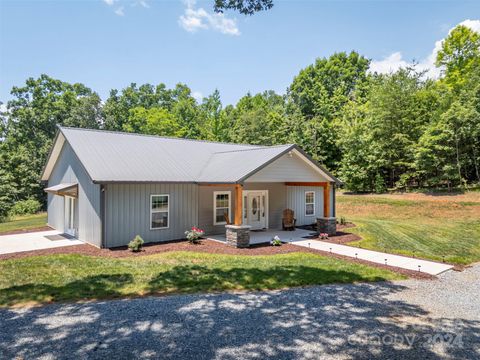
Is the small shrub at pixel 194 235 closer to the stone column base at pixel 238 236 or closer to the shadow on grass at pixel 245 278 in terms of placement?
the stone column base at pixel 238 236

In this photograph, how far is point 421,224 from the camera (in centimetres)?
1834

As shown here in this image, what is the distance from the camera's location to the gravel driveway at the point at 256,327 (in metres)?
4.35

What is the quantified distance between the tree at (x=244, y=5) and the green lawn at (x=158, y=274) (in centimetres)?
682

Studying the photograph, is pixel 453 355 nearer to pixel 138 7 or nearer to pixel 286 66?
pixel 138 7

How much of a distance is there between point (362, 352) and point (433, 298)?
345 centimetres

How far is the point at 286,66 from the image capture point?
23.7m

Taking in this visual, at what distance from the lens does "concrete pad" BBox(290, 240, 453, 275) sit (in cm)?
934

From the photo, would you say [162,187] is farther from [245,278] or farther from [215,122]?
[215,122]

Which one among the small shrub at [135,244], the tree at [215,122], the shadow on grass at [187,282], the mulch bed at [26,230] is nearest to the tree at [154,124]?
the tree at [215,122]

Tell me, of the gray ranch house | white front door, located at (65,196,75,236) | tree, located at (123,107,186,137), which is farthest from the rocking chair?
tree, located at (123,107,186,137)

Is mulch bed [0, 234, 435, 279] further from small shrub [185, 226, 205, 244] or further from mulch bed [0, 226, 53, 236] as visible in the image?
mulch bed [0, 226, 53, 236]

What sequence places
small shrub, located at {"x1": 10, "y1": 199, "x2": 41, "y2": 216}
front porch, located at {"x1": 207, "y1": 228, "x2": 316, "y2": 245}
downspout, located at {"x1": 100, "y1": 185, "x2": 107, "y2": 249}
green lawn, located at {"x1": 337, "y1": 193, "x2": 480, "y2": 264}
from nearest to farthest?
downspout, located at {"x1": 100, "y1": 185, "x2": 107, "y2": 249}
green lawn, located at {"x1": 337, "y1": 193, "x2": 480, "y2": 264}
front porch, located at {"x1": 207, "y1": 228, "x2": 316, "y2": 245}
small shrub, located at {"x1": 10, "y1": 199, "x2": 41, "y2": 216}

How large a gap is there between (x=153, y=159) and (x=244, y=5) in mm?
8666

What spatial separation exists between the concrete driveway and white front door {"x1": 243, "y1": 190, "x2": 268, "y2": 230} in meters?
7.59
